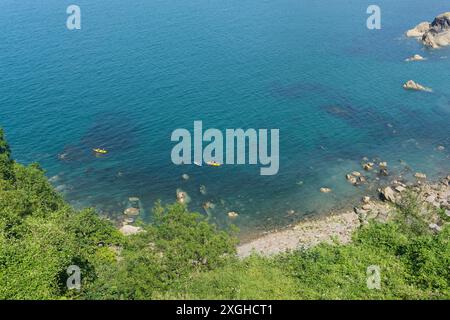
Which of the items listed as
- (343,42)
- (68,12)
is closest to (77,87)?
(68,12)

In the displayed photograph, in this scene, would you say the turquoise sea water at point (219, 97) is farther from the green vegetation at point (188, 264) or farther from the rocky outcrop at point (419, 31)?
the green vegetation at point (188, 264)

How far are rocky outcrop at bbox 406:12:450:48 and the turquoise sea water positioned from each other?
3500mm

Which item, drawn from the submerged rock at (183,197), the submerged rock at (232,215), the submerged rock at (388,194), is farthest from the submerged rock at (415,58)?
the submerged rock at (183,197)

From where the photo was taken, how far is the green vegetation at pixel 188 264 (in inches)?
1147

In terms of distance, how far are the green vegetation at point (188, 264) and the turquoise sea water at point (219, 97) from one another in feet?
59.0

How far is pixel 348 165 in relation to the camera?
6519 centimetres

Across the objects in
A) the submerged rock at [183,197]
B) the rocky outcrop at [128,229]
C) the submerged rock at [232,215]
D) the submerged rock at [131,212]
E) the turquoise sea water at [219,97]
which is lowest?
the submerged rock at [232,215]

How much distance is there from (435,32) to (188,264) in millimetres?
102009

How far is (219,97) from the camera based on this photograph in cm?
8275

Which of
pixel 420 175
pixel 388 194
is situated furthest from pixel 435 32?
pixel 388 194

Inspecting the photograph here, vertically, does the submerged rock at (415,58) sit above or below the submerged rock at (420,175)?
above

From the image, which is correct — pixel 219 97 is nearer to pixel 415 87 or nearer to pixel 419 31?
pixel 415 87

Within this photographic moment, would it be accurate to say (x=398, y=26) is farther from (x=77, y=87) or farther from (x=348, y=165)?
(x=77, y=87)
